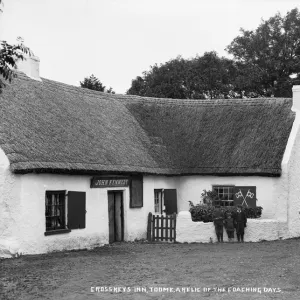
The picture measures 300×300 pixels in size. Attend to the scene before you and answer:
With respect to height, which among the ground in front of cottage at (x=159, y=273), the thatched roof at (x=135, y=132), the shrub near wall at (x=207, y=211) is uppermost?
the thatched roof at (x=135, y=132)

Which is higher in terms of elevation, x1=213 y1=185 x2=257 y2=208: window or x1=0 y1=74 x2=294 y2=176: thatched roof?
x1=0 y1=74 x2=294 y2=176: thatched roof

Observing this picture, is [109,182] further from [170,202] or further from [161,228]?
[170,202]

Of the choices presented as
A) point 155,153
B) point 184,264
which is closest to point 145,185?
point 155,153

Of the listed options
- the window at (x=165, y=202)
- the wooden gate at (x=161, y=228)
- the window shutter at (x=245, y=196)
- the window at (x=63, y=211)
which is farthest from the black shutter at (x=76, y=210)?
the window shutter at (x=245, y=196)

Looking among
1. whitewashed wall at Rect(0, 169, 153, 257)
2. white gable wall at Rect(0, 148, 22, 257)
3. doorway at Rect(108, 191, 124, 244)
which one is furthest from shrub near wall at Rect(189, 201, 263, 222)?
white gable wall at Rect(0, 148, 22, 257)

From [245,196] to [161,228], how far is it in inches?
153

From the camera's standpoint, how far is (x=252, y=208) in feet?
82.0

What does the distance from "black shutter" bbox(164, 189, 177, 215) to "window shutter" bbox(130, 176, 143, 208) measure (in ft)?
6.81

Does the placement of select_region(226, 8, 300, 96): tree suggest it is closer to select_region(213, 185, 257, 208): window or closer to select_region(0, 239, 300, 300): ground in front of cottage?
select_region(213, 185, 257, 208): window

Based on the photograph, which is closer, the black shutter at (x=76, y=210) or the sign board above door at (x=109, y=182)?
the black shutter at (x=76, y=210)

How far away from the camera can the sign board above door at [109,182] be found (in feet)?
73.5

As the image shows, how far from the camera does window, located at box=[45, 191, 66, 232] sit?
2041 centimetres

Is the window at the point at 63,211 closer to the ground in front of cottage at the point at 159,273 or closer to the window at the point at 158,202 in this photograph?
the ground in front of cottage at the point at 159,273

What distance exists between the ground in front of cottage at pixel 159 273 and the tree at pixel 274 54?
26.6 m
